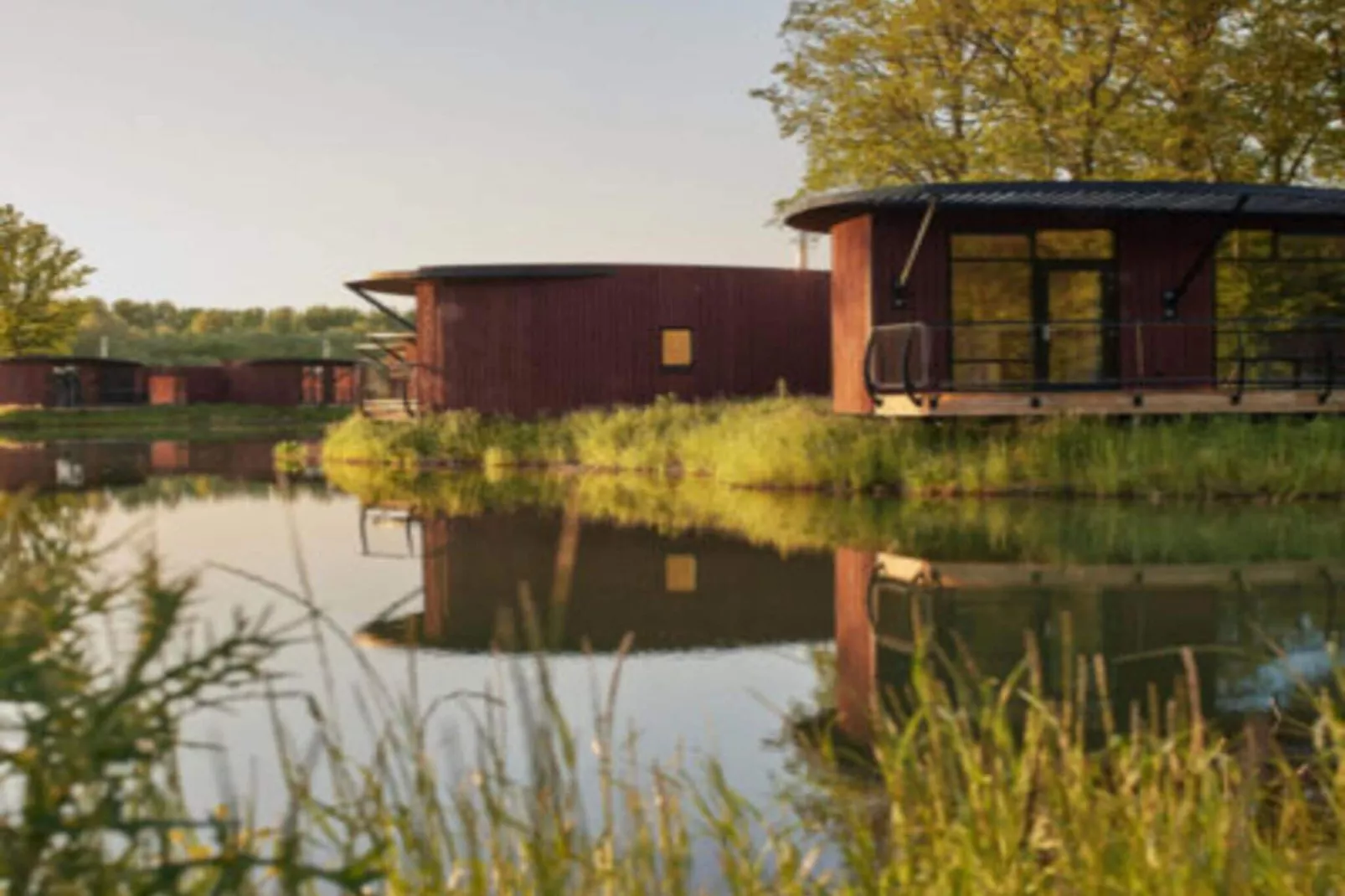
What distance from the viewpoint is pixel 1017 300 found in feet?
67.2

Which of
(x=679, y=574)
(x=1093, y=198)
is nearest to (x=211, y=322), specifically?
(x=1093, y=198)

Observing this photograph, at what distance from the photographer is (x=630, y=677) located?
7438 millimetres

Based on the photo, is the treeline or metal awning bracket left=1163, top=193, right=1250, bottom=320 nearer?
metal awning bracket left=1163, top=193, right=1250, bottom=320

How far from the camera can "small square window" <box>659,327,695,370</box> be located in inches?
1159

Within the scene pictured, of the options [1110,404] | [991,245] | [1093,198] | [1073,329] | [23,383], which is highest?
[1093,198]

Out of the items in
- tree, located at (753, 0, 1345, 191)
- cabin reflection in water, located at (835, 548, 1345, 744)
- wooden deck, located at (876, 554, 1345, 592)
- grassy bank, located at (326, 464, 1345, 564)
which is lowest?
cabin reflection in water, located at (835, 548, 1345, 744)

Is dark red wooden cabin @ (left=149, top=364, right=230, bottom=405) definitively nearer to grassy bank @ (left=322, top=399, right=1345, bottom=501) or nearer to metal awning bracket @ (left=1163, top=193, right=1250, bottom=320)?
grassy bank @ (left=322, top=399, right=1345, bottom=501)

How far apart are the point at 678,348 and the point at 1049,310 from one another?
10.5 metres

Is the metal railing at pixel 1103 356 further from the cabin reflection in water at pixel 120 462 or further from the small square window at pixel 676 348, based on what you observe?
the cabin reflection in water at pixel 120 462

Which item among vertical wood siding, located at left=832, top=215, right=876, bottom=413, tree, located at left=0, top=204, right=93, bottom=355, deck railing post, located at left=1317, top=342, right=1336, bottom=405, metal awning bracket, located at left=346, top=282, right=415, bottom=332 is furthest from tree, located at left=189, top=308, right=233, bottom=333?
deck railing post, located at left=1317, top=342, right=1336, bottom=405

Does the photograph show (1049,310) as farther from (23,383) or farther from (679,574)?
(23,383)

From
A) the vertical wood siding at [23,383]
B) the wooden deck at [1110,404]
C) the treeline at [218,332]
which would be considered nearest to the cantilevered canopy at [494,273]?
the wooden deck at [1110,404]

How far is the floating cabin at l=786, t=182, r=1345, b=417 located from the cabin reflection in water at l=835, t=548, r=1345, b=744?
8.61 meters

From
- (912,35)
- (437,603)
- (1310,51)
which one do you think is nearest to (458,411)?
(912,35)
